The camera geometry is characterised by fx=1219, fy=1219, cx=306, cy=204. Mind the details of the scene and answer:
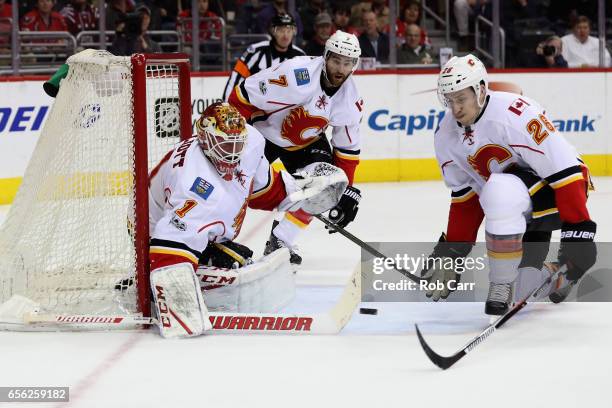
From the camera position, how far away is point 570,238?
383 cm

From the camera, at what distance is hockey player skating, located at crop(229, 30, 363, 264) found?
15.8 ft

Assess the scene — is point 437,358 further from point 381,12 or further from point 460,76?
point 381,12

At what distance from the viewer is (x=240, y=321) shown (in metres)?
3.75

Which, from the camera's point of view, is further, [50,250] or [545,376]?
[50,250]

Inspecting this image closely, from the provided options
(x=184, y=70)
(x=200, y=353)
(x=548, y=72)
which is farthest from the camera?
(x=548, y=72)

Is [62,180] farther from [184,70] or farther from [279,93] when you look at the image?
[279,93]

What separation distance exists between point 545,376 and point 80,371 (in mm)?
1252

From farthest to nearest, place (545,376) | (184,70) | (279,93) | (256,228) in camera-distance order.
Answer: (256,228) → (279,93) → (184,70) → (545,376)

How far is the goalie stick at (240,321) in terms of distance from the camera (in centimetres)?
375

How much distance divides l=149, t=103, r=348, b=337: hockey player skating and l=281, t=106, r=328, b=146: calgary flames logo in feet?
2.97

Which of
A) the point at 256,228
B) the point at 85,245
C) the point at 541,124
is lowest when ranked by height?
the point at 256,228

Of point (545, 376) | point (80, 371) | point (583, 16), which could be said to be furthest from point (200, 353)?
point (583, 16)

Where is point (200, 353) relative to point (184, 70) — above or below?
below

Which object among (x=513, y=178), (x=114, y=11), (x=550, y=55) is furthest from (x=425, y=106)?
(x=513, y=178)
